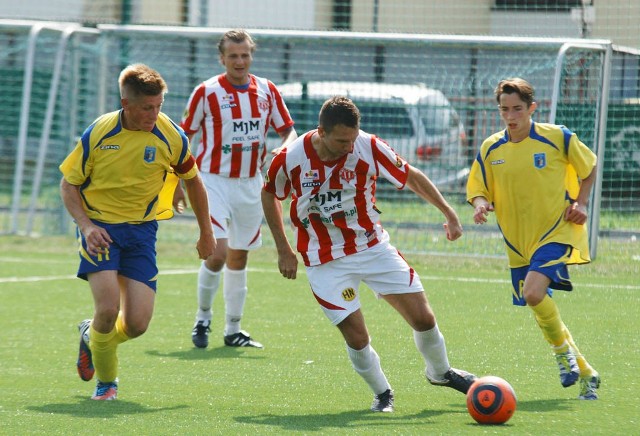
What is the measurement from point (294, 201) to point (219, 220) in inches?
80.0

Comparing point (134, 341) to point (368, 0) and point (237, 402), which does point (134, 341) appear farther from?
point (368, 0)

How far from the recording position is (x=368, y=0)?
1470cm

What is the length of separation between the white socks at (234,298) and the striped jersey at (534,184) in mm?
2053

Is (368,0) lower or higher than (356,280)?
higher

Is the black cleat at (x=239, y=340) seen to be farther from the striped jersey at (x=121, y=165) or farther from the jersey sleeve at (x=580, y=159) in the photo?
the jersey sleeve at (x=580, y=159)

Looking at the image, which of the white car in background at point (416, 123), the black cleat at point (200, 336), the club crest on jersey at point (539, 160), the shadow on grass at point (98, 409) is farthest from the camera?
the white car in background at point (416, 123)

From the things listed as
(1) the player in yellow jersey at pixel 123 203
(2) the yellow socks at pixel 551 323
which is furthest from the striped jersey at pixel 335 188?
(2) the yellow socks at pixel 551 323

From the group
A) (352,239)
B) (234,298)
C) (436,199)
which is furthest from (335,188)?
(234,298)

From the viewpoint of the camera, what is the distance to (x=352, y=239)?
5.96m

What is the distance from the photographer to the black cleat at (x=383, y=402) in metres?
5.83

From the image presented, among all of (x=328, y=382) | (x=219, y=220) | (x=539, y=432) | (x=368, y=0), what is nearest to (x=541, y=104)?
(x=368, y=0)

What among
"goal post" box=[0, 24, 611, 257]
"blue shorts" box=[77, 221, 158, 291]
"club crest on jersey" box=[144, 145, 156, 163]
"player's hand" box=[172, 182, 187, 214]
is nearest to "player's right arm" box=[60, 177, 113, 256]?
"blue shorts" box=[77, 221, 158, 291]

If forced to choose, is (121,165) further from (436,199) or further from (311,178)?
(436,199)

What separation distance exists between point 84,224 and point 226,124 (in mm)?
2401
